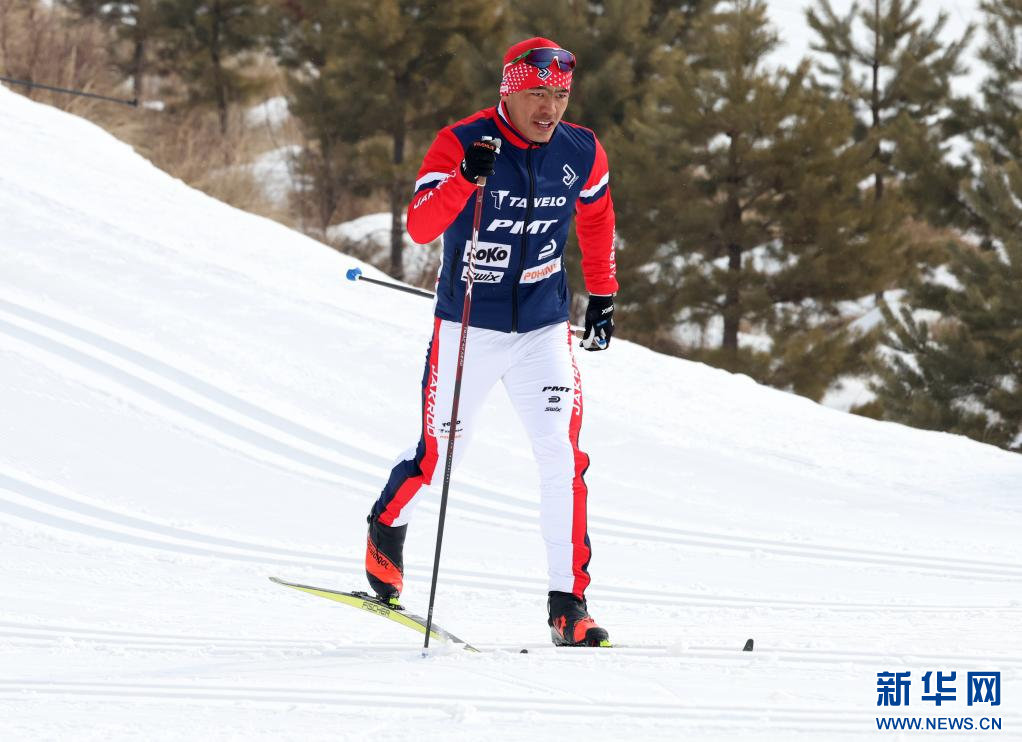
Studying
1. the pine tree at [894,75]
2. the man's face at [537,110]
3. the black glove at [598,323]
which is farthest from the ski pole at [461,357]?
the pine tree at [894,75]

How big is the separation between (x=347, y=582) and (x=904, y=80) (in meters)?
21.6

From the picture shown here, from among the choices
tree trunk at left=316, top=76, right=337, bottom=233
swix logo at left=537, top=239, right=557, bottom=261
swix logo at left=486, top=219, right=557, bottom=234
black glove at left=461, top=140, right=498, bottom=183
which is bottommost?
swix logo at left=537, top=239, right=557, bottom=261

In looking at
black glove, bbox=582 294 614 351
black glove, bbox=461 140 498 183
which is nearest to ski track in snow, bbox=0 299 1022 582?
black glove, bbox=582 294 614 351

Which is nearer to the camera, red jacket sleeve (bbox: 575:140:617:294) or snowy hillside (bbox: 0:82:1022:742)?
snowy hillside (bbox: 0:82:1022:742)

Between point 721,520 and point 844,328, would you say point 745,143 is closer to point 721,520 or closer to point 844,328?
point 844,328

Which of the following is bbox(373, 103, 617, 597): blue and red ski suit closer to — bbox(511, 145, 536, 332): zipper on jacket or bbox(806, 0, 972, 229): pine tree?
bbox(511, 145, 536, 332): zipper on jacket

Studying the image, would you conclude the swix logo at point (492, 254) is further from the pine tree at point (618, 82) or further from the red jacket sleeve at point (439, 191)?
the pine tree at point (618, 82)

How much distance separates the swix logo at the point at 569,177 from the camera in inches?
150

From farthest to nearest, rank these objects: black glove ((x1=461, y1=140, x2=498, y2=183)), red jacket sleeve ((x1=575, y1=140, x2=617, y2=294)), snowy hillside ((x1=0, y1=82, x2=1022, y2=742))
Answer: red jacket sleeve ((x1=575, y1=140, x2=617, y2=294))
black glove ((x1=461, y1=140, x2=498, y2=183))
snowy hillside ((x1=0, y1=82, x2=1022, y2=742))

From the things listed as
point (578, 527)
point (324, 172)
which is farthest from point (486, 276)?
point (324, 172)

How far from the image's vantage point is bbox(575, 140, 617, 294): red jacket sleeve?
395 centimetres

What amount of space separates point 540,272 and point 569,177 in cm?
32

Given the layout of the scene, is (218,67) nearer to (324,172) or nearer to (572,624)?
(324,172)

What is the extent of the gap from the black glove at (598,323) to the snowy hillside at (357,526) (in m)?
1.06
